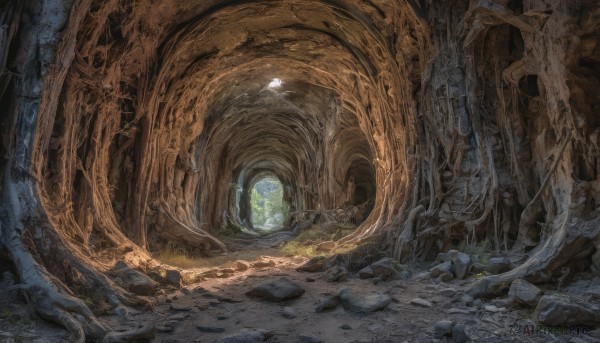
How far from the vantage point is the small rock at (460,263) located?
4.52 metres

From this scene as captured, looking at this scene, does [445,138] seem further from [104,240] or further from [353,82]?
[104,240]

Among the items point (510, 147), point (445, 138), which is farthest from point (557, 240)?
point (445, 138)

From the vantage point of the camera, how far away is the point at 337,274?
5.32 meters

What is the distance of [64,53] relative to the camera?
4207 millimetres

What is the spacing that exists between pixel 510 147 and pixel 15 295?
538 centimetres

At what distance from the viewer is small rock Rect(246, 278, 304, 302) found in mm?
4426

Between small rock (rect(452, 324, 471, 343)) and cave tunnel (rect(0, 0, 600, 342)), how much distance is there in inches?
10.1

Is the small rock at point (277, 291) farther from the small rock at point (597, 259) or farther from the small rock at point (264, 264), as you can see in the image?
the small rock at point (597, 259)

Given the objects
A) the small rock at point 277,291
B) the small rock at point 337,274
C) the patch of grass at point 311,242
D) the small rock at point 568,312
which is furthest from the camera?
the patch of grass at point 311,242

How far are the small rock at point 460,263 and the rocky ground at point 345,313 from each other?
0.08 ft

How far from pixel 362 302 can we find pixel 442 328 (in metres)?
0.93

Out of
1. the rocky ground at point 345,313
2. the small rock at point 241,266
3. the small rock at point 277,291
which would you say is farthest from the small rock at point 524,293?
the small rock at point 241,266

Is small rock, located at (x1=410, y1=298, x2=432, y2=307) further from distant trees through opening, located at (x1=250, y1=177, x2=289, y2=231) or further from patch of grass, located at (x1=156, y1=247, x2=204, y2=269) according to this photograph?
distant trees through opening, located at (x1=250, y1=177, x2=289, y2=231)

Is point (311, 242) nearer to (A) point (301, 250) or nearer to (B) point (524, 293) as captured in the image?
(A) point (301, 250)
